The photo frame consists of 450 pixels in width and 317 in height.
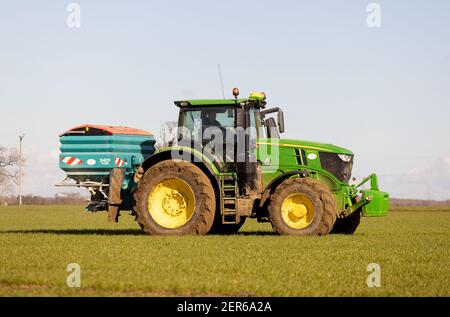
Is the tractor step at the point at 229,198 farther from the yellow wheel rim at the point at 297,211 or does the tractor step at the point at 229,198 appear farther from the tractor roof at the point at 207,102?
the tractor roof at the point at 207,102

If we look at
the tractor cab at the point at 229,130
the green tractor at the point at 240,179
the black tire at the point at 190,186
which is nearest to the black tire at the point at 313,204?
the green tractor at the point at 240,179

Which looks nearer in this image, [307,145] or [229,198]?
[229,198]

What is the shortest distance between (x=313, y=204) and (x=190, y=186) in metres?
2.69

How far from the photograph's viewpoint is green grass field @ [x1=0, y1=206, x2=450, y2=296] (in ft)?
30.1

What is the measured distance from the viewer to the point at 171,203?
17281 mm

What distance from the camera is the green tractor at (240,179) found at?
16.8 m

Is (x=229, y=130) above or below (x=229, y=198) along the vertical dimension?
above

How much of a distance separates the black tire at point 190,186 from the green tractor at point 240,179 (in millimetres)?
21

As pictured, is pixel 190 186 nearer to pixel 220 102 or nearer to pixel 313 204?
pixel 220 102

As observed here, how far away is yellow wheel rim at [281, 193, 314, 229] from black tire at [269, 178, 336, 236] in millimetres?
117

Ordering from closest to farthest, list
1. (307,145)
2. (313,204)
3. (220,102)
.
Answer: (313,204), (220,102), (307,145)

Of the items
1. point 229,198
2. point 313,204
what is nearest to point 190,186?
point 229,198
